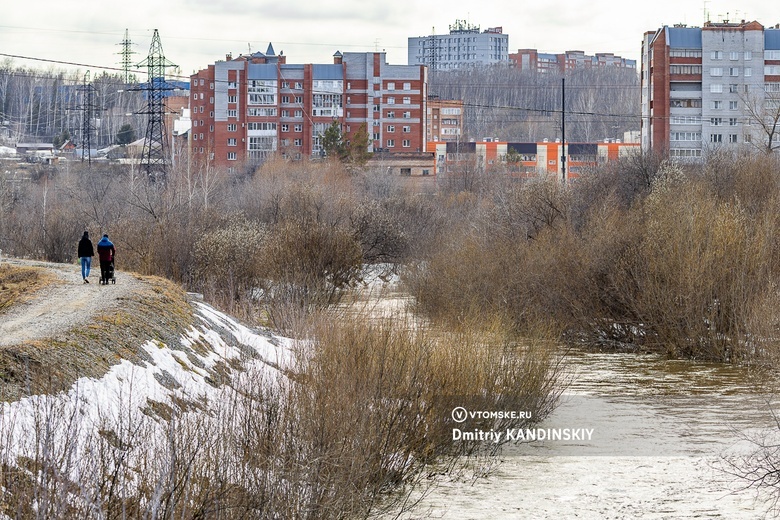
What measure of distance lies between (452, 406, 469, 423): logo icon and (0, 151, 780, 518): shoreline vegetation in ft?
0.41

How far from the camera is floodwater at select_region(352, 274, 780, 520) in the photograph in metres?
13.2

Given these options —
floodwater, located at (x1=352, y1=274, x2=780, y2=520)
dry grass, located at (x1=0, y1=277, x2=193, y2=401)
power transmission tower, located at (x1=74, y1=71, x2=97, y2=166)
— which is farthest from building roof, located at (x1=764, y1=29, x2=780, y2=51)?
dry grass, located at (x1=0, y1=277, x2=193, y2=401)

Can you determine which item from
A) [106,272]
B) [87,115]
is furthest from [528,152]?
[106,272]

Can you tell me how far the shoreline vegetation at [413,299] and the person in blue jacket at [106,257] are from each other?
3662 millimetres

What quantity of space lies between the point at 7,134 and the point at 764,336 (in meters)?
114

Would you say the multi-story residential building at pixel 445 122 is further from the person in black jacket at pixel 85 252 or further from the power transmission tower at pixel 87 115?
the person in black jacket at pixel 85 252

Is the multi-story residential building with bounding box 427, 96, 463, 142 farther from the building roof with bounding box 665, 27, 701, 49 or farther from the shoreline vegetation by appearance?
the shoreline vegetation

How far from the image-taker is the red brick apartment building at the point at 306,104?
331 feet

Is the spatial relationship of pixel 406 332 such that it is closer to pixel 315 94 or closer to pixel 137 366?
pixel 137 366

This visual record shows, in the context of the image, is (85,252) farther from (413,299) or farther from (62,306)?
(413,299)

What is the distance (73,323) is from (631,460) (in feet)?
26.3

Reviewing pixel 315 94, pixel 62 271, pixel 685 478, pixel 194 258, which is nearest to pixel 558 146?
pixel 315 94

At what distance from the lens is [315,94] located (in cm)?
10056

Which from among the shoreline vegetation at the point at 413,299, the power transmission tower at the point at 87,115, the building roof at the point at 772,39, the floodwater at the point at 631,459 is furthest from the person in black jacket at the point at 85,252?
the building roof at the point at 772,39
